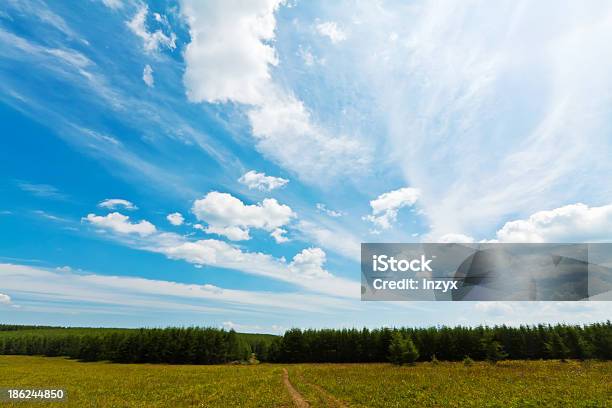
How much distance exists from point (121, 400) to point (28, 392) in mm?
13869

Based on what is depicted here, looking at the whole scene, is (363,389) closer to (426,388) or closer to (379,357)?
(426,388)

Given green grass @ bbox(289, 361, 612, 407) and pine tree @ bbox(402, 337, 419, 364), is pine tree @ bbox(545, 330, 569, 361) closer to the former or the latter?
pine tree @ bbox(402, 337, 419, 364)

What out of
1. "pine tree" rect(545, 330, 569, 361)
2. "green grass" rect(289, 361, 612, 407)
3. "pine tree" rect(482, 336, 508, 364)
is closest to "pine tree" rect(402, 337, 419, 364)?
"pine tree" rect(482, 336, 508, 364)

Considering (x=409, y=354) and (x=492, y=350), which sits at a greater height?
(x=492, y=350)

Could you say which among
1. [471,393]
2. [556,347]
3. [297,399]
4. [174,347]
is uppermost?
[556,347]

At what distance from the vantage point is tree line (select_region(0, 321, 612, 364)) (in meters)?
72.8

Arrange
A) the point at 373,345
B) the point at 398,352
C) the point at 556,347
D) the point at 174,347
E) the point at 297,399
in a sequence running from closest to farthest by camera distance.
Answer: the point at 297,399, the point at 398,352, the point at 556,347, the point at 373,345, the point at 174,347

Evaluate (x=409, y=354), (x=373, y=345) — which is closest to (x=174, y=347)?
(x=373, y=345)

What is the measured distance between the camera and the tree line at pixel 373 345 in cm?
7275

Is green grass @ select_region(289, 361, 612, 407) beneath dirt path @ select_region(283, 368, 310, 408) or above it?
above

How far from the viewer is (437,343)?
81.4m

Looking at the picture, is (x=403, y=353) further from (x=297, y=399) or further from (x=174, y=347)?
(x=174, y=347)

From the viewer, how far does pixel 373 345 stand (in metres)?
84.5

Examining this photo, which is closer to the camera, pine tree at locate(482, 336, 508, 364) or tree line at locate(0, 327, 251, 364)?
pine tree at locate(482, 336, 508, 364)
